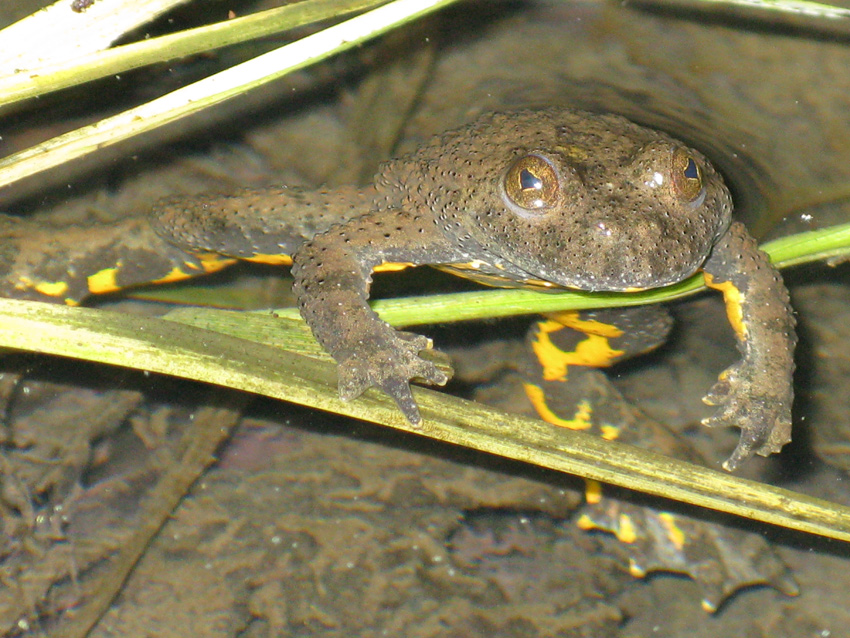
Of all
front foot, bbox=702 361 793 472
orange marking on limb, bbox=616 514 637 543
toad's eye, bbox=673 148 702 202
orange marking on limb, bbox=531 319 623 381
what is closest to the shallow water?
orange marking on limb, bbox=616 514 637 543

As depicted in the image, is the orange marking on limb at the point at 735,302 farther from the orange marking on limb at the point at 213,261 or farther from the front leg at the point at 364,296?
the orange marking on limb at the point at 213,261

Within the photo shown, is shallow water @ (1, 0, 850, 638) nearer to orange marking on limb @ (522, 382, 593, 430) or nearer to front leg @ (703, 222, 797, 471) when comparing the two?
orange marking on limb @ (522, 382, 593, 430)

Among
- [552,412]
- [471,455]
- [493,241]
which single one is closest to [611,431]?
[552,412]

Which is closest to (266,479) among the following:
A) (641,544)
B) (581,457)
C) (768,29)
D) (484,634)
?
(484,634)

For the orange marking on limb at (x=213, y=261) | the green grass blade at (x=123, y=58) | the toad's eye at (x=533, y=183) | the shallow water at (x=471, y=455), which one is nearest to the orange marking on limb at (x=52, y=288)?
the shallow water at (x=471, y=455)

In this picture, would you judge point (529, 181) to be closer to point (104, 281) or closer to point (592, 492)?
point (592, 492)

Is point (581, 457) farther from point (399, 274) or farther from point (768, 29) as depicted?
point (768, 29)

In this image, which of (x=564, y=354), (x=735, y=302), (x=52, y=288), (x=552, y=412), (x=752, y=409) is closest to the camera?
(x=752, y=409)
